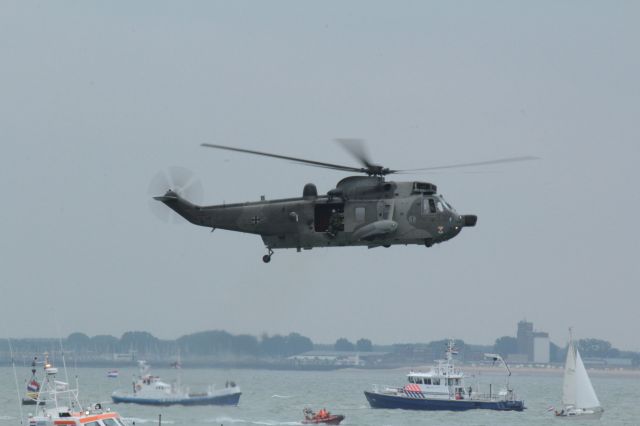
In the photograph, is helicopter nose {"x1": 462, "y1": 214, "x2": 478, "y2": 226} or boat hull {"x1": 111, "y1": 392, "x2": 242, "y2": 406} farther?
boat hull {"x1": 111, "y1": 392, "x2": 242, "y2": 406}

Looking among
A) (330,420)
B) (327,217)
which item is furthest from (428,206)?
(330,420)

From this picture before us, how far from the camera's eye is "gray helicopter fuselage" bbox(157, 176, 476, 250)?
57.2 metres

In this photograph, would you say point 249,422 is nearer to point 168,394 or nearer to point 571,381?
point 168,394

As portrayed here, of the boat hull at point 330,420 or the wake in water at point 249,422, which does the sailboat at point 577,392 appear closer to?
the boat hull at point 330,420

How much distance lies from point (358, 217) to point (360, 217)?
0.30ft

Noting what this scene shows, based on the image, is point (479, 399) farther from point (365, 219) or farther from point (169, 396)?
Answer: point (365, 219)

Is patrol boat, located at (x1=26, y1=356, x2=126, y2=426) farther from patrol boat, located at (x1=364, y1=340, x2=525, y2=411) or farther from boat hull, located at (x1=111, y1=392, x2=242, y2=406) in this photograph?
patrol boat, located at (x1=364, y1=340, x2=525, y2=411)

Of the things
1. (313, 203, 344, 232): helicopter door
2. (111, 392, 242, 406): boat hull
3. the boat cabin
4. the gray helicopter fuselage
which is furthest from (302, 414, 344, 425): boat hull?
(313, 203, 344, 232): helicopter door

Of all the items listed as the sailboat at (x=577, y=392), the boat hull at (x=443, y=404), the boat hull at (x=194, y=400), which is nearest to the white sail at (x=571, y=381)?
the sailboat at (x=577, y=392)

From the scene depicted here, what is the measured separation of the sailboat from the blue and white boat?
31.4m

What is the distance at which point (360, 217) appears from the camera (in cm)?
5744

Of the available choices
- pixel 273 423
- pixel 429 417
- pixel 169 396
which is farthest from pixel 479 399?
pixel 169 396

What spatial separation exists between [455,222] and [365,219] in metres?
3.96

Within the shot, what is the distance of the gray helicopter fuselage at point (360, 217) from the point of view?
5722 centimetres
